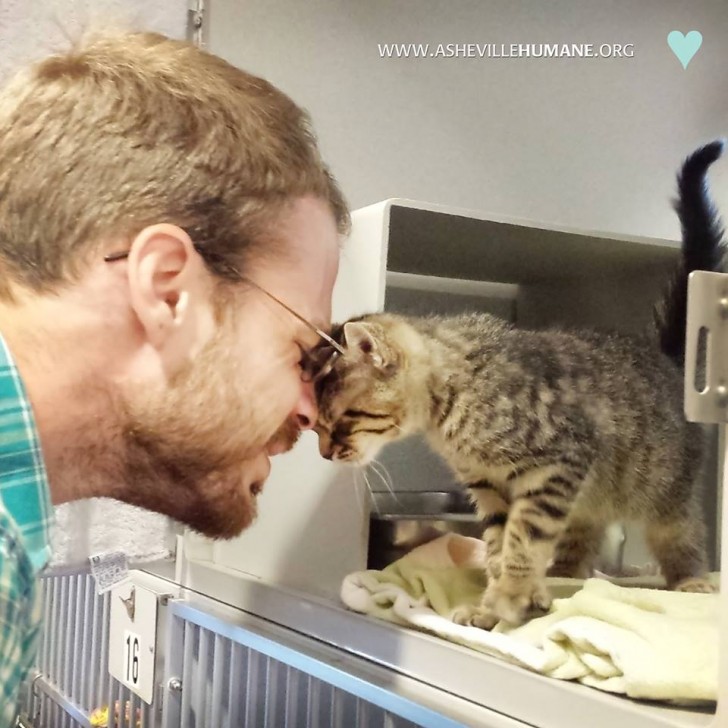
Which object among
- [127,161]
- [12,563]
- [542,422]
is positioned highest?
[127,161]

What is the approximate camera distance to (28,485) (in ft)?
2.03

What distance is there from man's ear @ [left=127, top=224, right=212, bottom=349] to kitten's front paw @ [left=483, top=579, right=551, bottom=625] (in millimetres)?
427

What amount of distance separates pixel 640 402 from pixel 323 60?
0.74m

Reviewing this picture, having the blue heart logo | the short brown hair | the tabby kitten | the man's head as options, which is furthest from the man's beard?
the blue heart logo

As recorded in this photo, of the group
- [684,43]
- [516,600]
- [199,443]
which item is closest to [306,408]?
[199,443]

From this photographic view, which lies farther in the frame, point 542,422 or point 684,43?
point 684,43

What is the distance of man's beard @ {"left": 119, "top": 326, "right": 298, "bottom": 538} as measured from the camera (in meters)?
0.73

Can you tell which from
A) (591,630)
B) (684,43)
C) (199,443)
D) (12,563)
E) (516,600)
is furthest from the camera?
(684,43)

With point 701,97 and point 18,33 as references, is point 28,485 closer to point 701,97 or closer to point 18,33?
point 18,33

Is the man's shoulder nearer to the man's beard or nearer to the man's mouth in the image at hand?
the man's beard

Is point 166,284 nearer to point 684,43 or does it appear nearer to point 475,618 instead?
point 475,618

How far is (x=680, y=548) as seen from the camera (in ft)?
3.77

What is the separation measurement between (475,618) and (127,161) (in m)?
0.56

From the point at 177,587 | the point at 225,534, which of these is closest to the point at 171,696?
the point at 177,587
